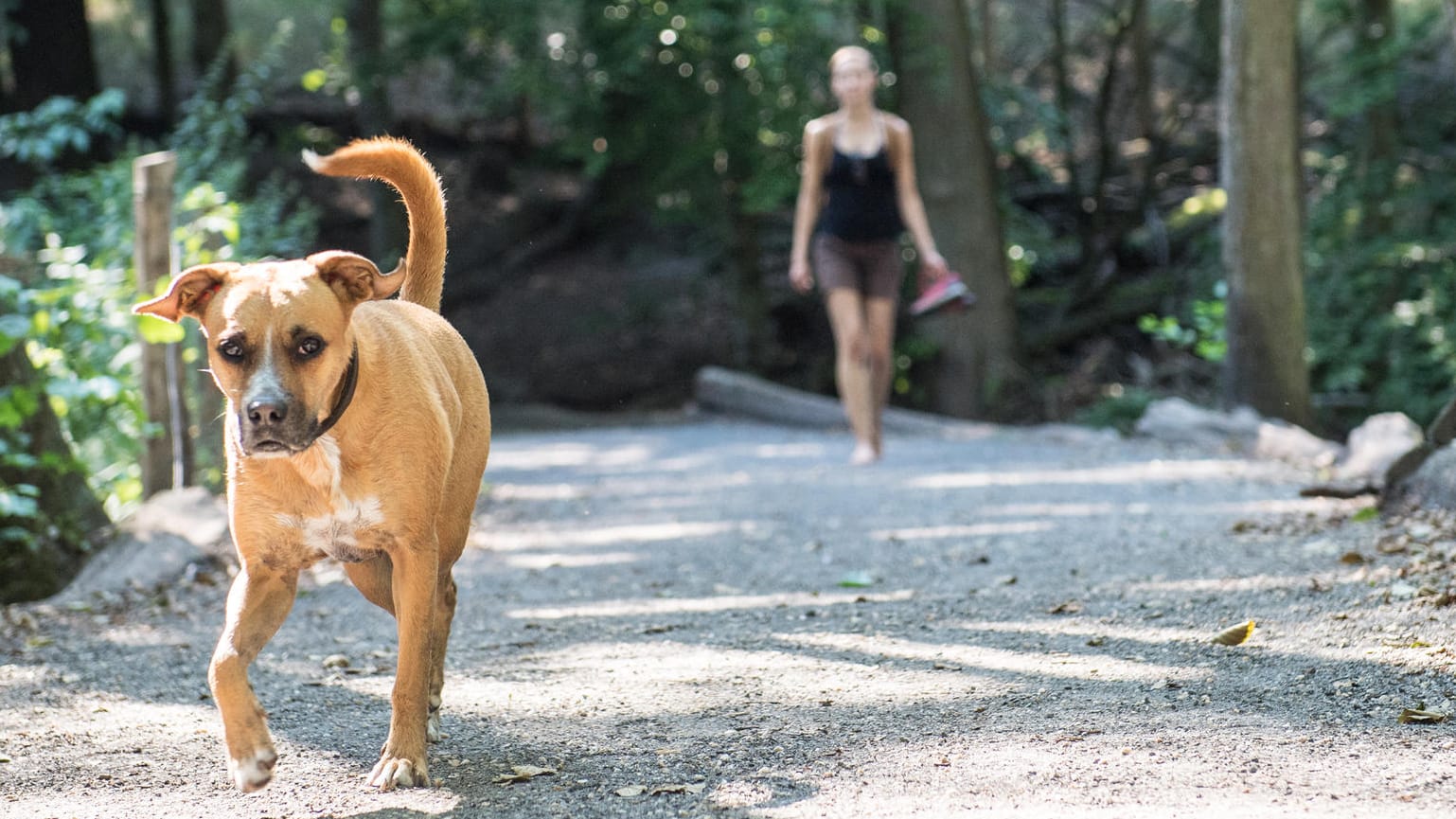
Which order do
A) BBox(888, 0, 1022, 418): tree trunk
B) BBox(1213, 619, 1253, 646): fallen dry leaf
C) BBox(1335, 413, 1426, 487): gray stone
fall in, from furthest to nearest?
BBox(888, 0, 1022, 418): tree trunk
BBox(1335, 413, 1426, 487): gray stone
BBox(1213, 619, 1253, 646): fallen dry leaf

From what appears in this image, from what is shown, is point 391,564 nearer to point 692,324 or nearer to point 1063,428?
point 1063,428

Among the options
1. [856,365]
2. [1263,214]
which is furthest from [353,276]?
[1263,214]

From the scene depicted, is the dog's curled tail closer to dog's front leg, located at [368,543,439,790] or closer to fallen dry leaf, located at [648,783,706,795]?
dog's front leg, located at [368,543,439,790]

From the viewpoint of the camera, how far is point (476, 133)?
25578 mm

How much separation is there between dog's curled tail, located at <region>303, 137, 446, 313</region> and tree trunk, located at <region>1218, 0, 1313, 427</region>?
7.79 m

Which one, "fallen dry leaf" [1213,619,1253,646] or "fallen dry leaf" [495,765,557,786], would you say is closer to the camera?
"fallen dry leaf" [495,765,557,786]

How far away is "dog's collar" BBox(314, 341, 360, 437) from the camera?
3.44 metres

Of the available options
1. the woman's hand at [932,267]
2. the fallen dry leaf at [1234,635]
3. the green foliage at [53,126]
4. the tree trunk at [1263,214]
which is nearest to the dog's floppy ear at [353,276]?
the fallen dry leaf at [1234,635]

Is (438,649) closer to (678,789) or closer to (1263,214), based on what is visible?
(678,789)

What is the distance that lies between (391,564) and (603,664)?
1.29m

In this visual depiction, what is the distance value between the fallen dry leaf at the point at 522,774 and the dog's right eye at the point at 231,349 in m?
1.19

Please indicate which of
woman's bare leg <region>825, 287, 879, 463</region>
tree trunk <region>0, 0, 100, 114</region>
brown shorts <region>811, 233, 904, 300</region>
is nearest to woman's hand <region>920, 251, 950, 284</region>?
brown shorts <region>811, 233, 904, 300</region>

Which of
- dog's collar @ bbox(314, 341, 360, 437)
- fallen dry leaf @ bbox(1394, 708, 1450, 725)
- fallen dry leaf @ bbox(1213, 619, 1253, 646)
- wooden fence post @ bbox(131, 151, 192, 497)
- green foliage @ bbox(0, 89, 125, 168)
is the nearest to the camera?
dog's collar @ bbox(314, 341, 360, 437)

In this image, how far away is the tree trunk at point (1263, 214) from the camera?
34.6 feet
